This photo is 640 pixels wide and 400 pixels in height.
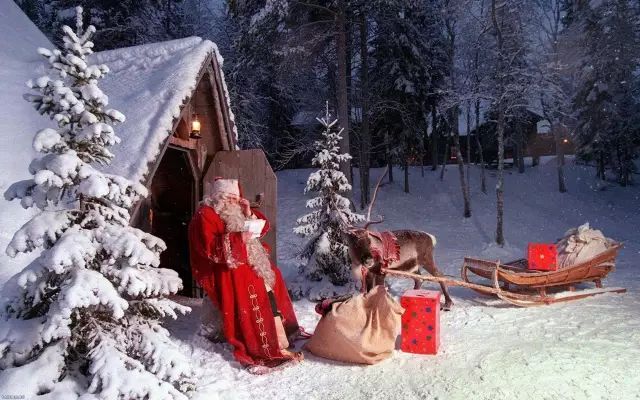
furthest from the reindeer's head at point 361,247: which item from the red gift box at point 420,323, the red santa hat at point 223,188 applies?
the red santa hat at point 223,188

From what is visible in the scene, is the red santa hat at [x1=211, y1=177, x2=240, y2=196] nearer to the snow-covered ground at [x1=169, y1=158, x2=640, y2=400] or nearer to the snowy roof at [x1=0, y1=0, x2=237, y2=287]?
the snowy roof at [x1=0, y1=0, x2=237, y2=287]

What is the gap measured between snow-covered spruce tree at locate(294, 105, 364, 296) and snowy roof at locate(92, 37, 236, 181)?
2486mm

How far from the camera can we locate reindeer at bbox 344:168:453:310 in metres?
5.51

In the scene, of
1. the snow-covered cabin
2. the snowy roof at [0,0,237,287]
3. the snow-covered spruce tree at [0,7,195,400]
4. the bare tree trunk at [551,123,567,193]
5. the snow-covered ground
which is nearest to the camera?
the snow-covered spruce tree at [0,7,195,400]

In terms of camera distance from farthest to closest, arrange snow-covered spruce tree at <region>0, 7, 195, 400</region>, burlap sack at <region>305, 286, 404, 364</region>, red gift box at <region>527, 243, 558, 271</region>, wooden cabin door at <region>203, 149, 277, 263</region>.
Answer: red gift box at <region>527, 243, 558, 271</region> → wooden cabin door at <region>203, 149, 277, 263</region> → burlap sack at <region>305, 286, 404, 364</region> → snow-covered spruce tree at <region>0, 7, 195, 400</region>

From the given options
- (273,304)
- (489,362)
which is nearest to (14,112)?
(273,304)

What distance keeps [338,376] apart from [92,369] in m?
2.37

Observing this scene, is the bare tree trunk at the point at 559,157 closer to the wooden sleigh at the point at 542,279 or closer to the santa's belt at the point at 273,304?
the wooden sleigh at the point at 542,279

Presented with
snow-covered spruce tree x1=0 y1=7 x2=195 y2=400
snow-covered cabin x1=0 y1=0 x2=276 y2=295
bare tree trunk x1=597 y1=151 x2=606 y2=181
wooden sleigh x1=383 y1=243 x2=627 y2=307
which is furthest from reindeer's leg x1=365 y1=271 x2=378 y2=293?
bare tree trunk x1=597 y1=151 x2=606 y2=181

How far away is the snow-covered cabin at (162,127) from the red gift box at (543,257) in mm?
4644

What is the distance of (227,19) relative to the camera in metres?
21.8

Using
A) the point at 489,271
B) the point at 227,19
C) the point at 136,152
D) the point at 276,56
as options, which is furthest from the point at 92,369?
the point at 227,19

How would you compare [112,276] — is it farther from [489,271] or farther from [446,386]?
[489,271]

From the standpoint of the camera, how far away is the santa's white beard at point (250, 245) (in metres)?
5.17
